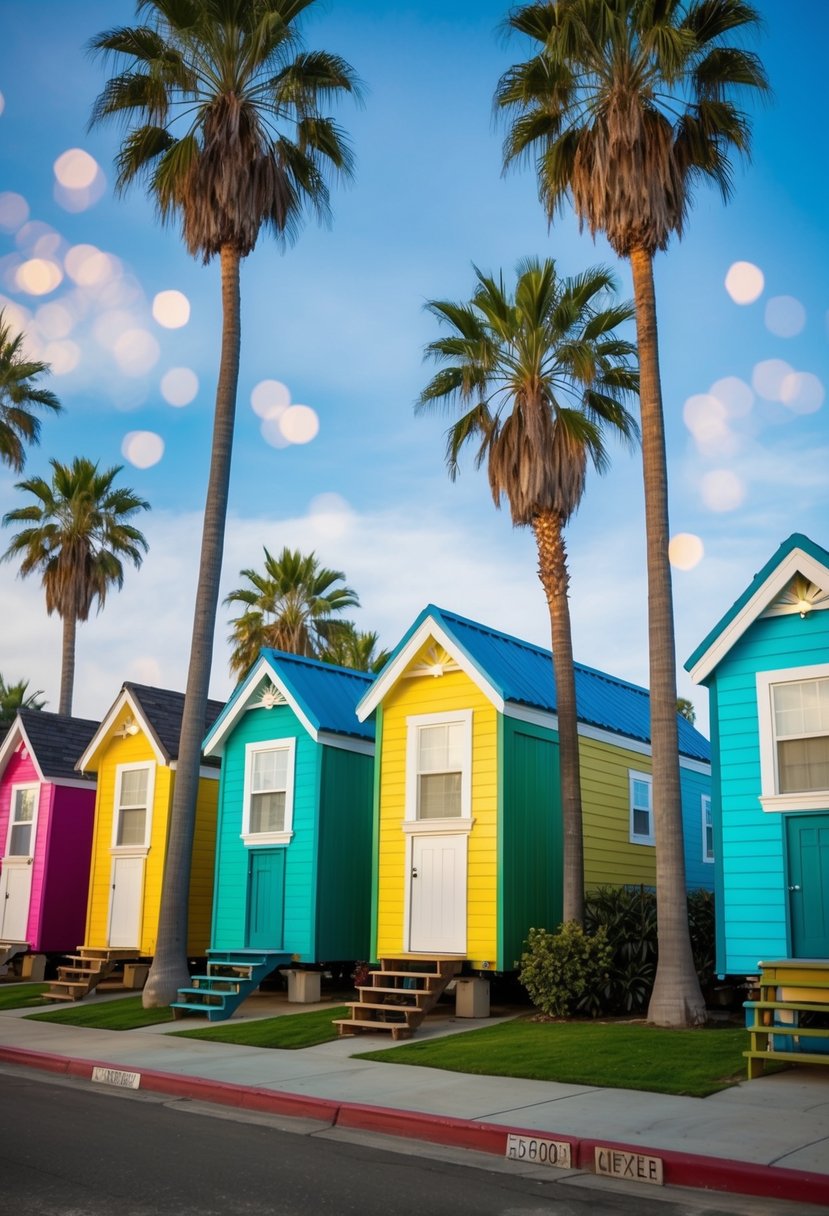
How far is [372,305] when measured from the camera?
19.9m

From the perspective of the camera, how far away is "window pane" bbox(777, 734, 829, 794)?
47.1 ft

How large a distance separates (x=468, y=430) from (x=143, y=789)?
37.7 feet

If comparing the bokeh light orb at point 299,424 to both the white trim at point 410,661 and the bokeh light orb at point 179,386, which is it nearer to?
the bokeh light orb at point 179,386

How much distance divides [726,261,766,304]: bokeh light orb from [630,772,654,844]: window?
9.09 meters

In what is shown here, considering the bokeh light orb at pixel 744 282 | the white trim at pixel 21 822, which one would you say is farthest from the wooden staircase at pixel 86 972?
the bokeh light orb at pixel 744 282

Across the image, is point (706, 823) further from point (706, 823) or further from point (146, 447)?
point (146, 447)

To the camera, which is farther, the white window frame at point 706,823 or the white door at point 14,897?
the white door at point 14,897

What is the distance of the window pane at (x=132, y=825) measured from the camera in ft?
81.1

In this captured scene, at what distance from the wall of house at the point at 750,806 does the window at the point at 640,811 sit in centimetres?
639

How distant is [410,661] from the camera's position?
1931 cm

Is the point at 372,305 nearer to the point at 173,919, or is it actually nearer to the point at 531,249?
the point at 531,249

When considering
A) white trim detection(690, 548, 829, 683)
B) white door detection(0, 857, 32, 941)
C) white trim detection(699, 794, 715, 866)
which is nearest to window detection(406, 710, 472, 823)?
white trim detection(690, 548, 829, 683)

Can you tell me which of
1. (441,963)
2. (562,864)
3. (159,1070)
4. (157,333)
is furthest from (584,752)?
(157,333)

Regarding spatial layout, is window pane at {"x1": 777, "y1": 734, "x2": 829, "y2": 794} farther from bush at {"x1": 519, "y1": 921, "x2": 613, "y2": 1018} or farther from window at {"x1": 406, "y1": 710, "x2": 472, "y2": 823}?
window at {"x1": 406, "y1": 710, "x2": 472, "y2": 823}
